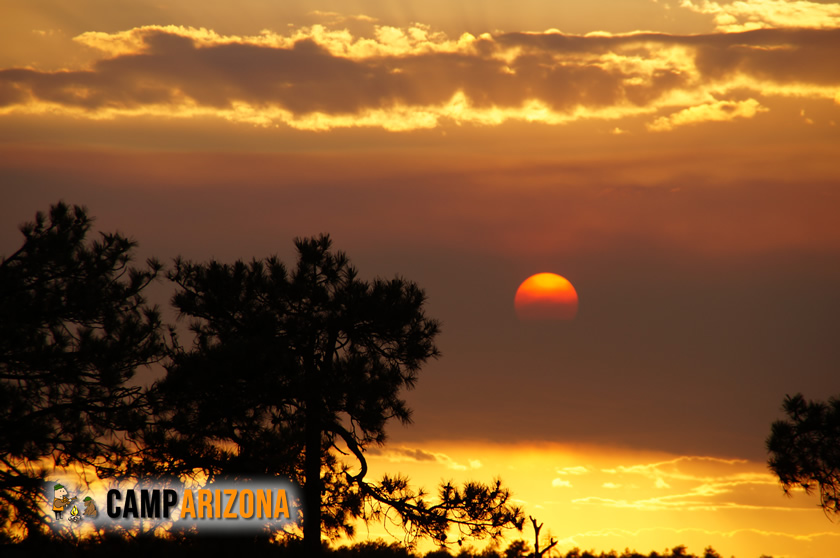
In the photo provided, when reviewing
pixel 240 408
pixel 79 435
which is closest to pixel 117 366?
pixel 79 435

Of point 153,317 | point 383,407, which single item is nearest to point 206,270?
point 153,317

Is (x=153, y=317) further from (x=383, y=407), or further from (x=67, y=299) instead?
(x=383, y=407)

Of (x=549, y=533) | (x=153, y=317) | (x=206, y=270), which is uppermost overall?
(x=206, y=270)

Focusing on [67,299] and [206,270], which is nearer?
[67,299]

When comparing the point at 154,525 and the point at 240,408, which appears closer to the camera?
the point at 154,525

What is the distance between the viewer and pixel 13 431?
45.4ft

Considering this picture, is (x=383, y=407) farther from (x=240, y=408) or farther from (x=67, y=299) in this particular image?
(x=67, y=299)

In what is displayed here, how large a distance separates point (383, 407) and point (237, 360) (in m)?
3.58

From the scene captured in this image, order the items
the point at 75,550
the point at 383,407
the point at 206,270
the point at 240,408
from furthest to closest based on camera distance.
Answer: the point at 206,270, the point at 383,407, the point at 240,408, the point at 75,550

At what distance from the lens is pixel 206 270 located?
19109 mm

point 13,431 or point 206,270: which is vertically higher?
point 206,270

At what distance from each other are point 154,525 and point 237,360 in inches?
134

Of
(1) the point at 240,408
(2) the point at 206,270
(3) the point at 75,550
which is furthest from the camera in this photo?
(2) the point at 206,270

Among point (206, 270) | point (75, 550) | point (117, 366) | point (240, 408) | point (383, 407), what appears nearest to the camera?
point (75, 550)
